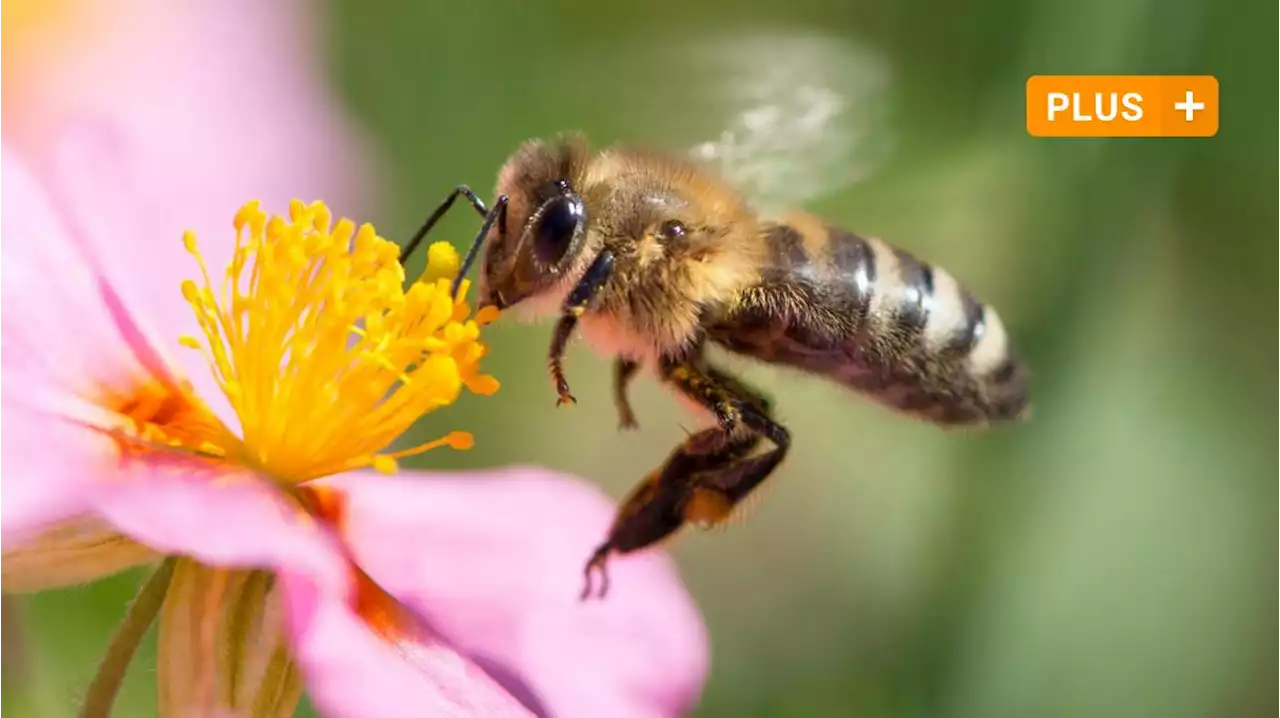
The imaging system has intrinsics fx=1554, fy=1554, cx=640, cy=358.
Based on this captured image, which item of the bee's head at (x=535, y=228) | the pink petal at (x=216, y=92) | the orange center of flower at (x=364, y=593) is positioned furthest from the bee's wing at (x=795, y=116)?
the pink petal at (x=216, y=92)

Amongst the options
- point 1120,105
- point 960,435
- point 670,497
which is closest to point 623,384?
point 670,497

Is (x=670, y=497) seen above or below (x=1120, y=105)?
below

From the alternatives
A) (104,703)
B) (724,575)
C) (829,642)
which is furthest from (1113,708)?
(104,703)

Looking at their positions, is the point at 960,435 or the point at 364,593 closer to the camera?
the point at 364,593

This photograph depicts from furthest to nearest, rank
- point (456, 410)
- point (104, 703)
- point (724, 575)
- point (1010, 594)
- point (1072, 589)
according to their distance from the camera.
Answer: point (724, 575) → point (456, 410) → point (1072, 589) → point (1010, 594) → point (104, 703)

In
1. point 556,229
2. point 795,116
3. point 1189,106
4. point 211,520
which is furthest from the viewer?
point 1189,106

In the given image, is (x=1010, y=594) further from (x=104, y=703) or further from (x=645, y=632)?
(x=104, y=703)

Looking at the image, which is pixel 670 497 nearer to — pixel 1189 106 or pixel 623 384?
pixel 623 384
